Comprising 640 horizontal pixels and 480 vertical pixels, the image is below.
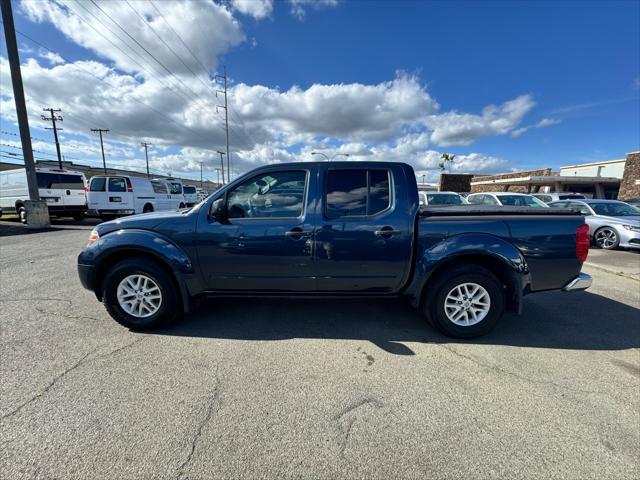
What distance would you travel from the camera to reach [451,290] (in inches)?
123

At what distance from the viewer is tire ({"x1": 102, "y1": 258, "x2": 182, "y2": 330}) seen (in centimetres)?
319

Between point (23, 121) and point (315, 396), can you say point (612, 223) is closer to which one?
point (315, 396)

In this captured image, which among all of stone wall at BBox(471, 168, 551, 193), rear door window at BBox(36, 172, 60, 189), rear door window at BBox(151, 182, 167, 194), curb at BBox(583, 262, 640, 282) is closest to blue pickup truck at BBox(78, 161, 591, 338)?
curb at BBox(583, 262, 640, 282)

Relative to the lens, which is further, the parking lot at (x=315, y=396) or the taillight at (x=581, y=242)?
the taillight at (x=581, y=242)

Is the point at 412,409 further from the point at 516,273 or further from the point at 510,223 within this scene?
the point at 510,223

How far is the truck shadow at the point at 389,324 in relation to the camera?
3172 mm

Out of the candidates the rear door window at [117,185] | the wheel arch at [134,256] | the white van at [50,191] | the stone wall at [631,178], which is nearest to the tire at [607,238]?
the wheel arch at [134,256]

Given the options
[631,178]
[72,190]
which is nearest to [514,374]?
[72,190]

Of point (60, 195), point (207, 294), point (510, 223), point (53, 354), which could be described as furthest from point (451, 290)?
point (60, 195)

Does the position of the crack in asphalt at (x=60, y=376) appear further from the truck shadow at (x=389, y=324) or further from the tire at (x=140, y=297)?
the truck shadow at (x=389, y=324)

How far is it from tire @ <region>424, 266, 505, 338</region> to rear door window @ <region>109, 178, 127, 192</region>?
1423 cm

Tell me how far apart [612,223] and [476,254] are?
832 cm

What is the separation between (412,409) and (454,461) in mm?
429

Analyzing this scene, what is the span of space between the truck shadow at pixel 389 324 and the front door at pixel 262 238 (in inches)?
19.7
